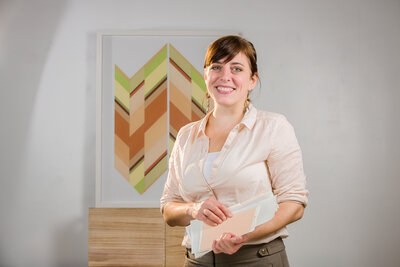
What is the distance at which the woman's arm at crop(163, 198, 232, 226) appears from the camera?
109 cm

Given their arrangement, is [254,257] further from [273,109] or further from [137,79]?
[137,79]

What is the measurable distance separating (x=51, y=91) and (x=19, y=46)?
40 cm

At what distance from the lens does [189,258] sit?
1332 millimetres

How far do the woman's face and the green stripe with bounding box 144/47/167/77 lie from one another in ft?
4.63

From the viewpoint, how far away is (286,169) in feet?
3.96

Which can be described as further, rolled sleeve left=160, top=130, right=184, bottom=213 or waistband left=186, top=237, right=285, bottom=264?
rolled sleeve left=160, top=130, right=184, bottom=213

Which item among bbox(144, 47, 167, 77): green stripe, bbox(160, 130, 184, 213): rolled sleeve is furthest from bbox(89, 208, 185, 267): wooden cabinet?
bbox(160, 130, 184, 213): rolled sleeve

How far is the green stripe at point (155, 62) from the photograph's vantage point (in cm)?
267

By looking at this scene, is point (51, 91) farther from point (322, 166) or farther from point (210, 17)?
point (322, 166)

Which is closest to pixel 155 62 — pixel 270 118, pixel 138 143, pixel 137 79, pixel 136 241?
pixel 137 79

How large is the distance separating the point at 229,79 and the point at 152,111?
1.45 meters

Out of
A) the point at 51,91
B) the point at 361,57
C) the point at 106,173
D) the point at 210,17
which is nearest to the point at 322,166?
the point at 361,57

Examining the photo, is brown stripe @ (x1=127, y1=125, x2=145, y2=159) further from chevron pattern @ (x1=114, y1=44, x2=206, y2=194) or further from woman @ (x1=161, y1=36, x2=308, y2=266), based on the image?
woman @ (x1=161, y1=36, x2=308, y2=266)

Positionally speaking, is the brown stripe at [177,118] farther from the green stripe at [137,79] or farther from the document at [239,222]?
the document at [239,222]
